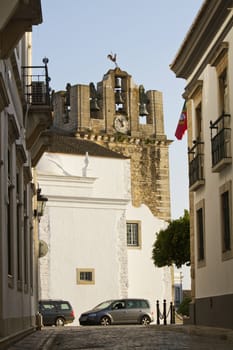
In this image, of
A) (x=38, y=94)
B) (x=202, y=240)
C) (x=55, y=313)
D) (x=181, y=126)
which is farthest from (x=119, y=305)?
(x=38, y=94)

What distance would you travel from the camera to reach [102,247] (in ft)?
153

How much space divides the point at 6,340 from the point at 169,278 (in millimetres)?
39714

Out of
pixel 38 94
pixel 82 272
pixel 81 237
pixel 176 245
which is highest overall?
pixel 38 94

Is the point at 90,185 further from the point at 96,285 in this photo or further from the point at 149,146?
the point at 149,146

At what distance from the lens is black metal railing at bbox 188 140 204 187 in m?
21.5

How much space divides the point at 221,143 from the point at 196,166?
3199 millimetres

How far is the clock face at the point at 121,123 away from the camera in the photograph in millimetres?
66688

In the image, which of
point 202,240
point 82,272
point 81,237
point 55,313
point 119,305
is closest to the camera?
point 202,240

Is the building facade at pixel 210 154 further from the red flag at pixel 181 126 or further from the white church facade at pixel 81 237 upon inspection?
the white church facade at pixel 81 237

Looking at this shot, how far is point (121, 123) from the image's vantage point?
67125 millimetres

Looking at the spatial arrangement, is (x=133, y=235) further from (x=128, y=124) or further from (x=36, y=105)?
(x=36, y=105)

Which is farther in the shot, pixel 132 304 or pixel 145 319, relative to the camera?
pixel 132 304

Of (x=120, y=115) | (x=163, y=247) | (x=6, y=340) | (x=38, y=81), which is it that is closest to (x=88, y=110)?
(x=120, y=115)

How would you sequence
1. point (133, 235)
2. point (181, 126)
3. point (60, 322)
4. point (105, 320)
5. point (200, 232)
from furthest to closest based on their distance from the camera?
1. point (133, 235)
2. point (60, 322)
3. point (105, 320)
4. point (181, 126)
5. point (200, 232)
